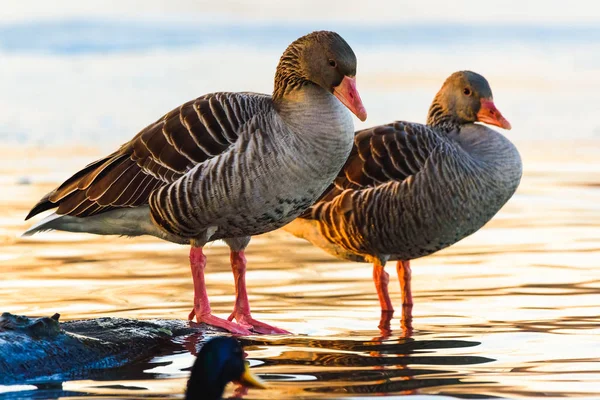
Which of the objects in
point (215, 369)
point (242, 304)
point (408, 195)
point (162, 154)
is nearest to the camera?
point (215, 369)

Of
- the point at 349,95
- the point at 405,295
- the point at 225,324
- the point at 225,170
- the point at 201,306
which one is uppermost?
the point at 349,95

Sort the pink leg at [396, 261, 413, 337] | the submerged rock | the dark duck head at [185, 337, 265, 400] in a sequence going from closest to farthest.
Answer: the dark duck head at [185, 337, 265, 400] → the submerged rock → the pink leg at [396, 261, 413, 337]

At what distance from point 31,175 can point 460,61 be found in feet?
44.2

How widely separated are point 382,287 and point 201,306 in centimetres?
197

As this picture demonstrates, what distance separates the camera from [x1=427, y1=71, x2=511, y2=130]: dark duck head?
12.6 m

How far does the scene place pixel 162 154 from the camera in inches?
416

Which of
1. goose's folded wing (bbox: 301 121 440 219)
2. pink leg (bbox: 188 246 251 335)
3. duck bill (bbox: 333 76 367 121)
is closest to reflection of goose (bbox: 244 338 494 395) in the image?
pink leg (bbox: 188 246 251 335)

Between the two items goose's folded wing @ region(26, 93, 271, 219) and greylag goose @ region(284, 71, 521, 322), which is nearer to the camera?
goose's folded wing @ region(26, 93, 271, 219)

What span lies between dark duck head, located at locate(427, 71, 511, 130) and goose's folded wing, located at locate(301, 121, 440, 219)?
53cm

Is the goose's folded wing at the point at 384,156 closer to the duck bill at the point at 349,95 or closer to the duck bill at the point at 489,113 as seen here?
the duck bill at the point at 489,113

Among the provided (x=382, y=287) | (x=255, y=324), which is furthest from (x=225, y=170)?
(x=382, y=287)

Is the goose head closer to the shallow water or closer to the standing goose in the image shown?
the standing goose

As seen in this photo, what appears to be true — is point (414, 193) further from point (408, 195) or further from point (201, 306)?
point (201, 306)

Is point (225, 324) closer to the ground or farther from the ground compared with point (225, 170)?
closer to the ground
